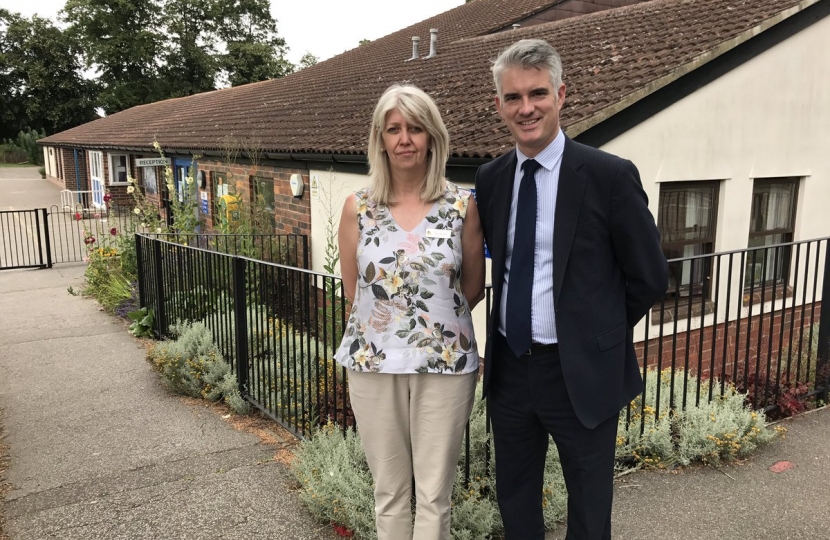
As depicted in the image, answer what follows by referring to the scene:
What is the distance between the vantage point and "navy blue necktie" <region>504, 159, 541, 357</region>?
2.11 metres

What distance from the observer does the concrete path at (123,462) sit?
10.6 feet

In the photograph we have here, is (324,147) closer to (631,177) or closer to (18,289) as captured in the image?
(18,289)

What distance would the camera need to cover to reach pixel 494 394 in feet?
7.57

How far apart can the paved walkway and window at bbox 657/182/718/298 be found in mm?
2592

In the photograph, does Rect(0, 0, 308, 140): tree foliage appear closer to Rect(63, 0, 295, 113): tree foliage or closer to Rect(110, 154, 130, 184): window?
Rect(63, 0, 295, 113): tree foliage

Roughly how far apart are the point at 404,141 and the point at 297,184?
285 inches

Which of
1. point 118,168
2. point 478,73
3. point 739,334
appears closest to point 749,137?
point 739,334

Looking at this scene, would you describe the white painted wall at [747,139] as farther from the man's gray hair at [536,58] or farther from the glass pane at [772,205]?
the man's gray hair at [536,58]

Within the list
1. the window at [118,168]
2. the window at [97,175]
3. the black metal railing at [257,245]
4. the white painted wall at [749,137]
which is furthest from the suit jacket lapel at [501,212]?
the window at [97,175]

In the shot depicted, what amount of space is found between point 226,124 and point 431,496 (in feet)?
41.2

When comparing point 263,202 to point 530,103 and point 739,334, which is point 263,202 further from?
point 530,103

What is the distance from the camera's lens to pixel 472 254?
7.67ft

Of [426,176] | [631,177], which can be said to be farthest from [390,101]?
[631,177]

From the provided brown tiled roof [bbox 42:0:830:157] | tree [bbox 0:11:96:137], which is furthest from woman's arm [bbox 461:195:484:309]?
tree [bbox 0:11:96:137]
